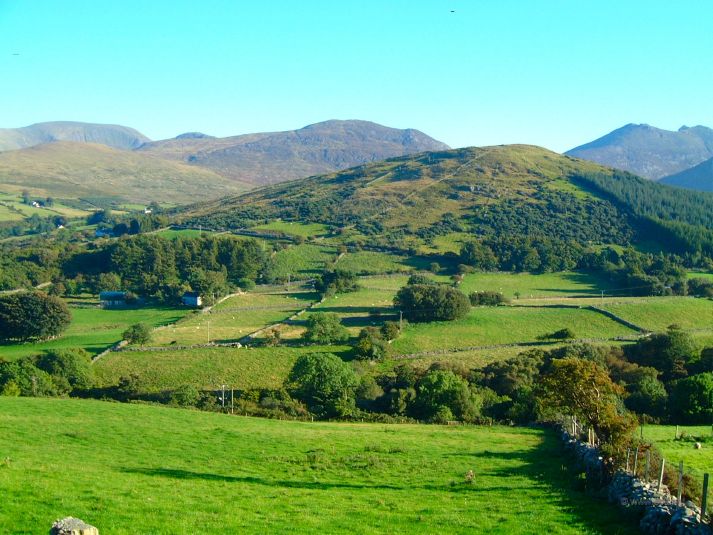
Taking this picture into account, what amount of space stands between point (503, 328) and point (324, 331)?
19.2m

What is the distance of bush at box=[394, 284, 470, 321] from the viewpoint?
69562 mm

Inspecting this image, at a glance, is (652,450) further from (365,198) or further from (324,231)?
(365,198)

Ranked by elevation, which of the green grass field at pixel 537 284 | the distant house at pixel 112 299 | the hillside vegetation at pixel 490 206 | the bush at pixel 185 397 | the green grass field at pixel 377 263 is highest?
the hillside vegetation at pixel 490 206

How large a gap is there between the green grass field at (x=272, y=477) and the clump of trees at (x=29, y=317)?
1435 inches

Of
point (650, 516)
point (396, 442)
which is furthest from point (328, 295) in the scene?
point (650, 516)

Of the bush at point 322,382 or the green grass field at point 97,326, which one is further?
the green grass field at point 97,326

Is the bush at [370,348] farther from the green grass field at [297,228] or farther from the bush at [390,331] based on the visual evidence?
the green grass field at [297,228]

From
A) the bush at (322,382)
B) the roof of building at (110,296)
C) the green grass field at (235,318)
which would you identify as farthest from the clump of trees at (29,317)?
the bush at (322,382)

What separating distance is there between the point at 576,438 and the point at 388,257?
3362 inches

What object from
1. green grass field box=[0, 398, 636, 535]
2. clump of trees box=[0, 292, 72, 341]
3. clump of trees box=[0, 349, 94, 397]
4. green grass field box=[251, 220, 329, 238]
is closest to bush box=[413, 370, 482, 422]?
green grass field box=[0, 398, 636, 535]

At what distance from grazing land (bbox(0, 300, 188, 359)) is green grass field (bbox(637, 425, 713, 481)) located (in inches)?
1814

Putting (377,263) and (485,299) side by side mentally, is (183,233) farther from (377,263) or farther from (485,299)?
(485,299)

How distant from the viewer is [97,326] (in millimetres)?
74125

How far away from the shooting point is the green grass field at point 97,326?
61688 mm
